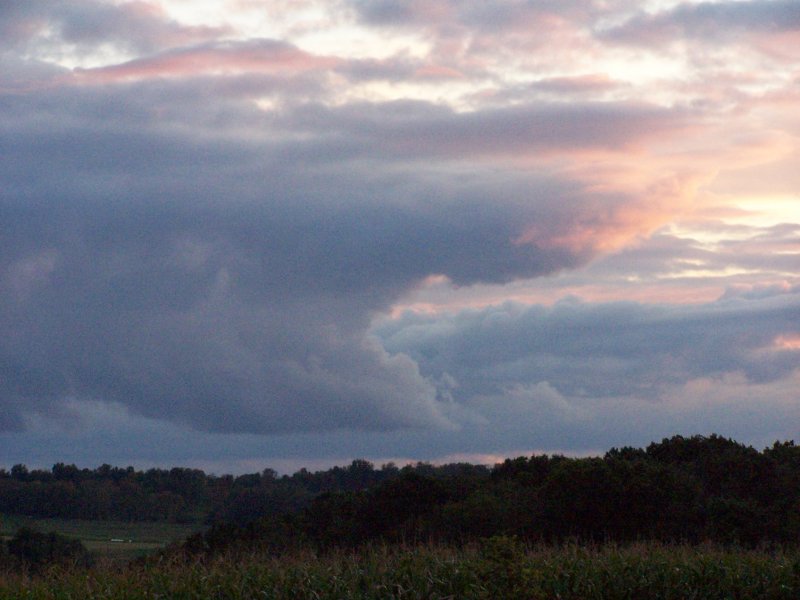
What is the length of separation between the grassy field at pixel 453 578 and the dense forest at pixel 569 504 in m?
4.84

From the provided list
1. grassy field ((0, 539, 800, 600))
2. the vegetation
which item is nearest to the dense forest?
the vegetation

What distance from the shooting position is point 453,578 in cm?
1702

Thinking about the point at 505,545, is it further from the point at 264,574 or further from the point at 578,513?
the point at 578,513

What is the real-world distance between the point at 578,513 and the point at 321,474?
47073 millimetres

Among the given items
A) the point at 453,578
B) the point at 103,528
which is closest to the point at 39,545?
the point at 103,528

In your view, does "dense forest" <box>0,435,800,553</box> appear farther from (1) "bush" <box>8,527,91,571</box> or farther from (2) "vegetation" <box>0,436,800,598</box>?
(1) "bush" <box>8,527,91,571</box>

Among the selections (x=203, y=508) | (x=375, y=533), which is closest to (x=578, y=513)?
(x=375, y=533)

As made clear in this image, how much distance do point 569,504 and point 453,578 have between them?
12.6 meters

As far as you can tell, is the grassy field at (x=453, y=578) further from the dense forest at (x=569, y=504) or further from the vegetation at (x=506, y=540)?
the dense forest at (x=569, y=504)

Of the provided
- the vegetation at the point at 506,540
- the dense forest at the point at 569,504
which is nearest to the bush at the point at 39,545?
the vegetation at the point at 506,540

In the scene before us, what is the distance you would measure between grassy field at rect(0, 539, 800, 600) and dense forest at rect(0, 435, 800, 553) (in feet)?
15.9

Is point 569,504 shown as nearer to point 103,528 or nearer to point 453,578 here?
point 453,578

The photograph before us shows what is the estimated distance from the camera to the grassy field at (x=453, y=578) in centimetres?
1652

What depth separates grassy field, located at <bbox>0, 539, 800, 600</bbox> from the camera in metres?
16.5
